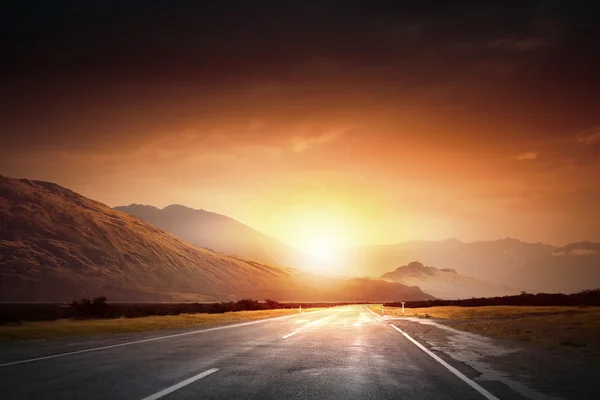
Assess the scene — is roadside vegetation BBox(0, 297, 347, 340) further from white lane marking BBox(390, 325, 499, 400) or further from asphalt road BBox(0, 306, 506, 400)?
white lane marking BBox(390, 325, 499, 400)

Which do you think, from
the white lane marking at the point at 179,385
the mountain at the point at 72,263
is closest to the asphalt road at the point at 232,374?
the white lane marking at the point at 179,385

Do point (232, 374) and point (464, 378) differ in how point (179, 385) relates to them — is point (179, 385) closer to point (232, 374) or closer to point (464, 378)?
point (232, 374)

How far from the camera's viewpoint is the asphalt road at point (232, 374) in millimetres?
8469

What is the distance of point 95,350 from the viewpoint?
1527cm

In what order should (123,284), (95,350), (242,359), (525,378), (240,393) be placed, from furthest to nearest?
(123,284)
(95,350)
(242,359)
(525,378)
(240,393)

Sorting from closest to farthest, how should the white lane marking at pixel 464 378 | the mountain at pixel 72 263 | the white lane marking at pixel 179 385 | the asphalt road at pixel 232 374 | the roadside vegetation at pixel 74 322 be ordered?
the white lane marking at pixel 179 385
the asphalt road at pixel 232 374
the white lane marking at pixel 464 378
the roadside vegetation at pixel 74 322
the mountain at pixel 72 263

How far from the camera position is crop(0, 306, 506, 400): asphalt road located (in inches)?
333

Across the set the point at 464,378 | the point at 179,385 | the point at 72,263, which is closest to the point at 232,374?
the point at 179,385

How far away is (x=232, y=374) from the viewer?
33.8 ft

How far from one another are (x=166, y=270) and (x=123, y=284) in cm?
2613

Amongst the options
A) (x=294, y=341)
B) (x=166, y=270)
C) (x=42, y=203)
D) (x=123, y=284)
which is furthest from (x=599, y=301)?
(x=42, y=203)

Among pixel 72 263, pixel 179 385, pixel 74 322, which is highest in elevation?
pixel 72 263

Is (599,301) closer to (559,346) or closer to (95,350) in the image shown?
(559,346)

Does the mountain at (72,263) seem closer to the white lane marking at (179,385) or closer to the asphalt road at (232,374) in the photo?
the asphalt road at (232,374)
